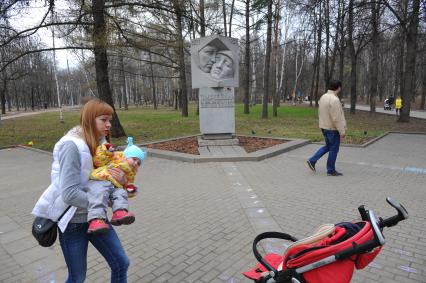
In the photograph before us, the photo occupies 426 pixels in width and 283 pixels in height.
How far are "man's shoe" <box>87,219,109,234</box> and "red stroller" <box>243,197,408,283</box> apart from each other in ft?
3.85

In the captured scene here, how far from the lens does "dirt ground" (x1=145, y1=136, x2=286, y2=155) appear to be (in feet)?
33.3

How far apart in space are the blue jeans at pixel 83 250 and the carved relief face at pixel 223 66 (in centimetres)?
916

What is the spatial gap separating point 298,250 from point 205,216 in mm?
2801

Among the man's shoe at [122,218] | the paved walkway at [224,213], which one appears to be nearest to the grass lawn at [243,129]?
the paved walkway at [224,213]

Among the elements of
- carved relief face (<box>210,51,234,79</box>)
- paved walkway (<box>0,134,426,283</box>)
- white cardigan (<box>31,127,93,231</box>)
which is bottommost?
paved walkway (<box>0,134,426,283</box>)

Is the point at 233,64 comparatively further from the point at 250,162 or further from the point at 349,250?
the point at 349,250

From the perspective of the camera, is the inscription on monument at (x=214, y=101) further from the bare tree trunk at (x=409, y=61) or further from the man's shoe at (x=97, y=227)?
the bare tree trunk at (x=409, y=61)

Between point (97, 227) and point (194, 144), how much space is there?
926 cm

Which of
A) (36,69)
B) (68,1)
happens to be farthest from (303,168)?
(36,69)

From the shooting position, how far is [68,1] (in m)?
11.6

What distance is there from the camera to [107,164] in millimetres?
2207

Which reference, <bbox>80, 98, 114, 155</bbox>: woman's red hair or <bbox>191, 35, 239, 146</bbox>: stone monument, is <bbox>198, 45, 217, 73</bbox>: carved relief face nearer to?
<bbox>191, 35, 239, 146</bbox>: stone monument

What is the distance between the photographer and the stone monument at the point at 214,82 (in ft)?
36.1

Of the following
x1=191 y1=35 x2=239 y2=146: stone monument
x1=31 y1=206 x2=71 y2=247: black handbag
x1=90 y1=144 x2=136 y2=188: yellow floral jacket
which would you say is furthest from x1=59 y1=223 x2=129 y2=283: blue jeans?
x1=191 y1=35 x2=239 y2=146: stone monument
